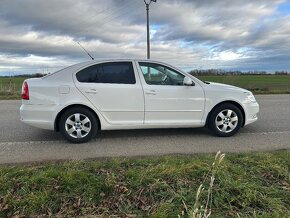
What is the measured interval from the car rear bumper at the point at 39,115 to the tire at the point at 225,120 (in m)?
2.99

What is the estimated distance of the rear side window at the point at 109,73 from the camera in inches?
217

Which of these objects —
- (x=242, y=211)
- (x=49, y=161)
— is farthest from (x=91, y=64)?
(x=242, y=211)

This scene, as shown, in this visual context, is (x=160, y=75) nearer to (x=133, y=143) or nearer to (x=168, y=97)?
(x=168, y=97)

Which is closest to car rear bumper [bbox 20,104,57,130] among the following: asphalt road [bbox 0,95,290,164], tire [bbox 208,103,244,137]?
asphalt road [bbox 0,95,290,164]

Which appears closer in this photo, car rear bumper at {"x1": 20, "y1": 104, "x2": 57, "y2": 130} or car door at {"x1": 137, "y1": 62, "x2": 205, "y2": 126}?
car rear bumper at {"x1": 20, "y1": 104, "x2": 57, "y2": 130}

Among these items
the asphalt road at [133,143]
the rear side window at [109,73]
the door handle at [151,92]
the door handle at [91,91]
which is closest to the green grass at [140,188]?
the asphalt road at [133,143]

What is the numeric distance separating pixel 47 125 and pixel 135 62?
6.48 feet

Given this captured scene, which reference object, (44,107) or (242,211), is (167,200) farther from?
(44,107)

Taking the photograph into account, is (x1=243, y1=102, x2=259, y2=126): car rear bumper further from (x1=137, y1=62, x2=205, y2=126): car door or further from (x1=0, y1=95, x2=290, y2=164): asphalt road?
(x1=137, y1=62, x2=205, y2=126): car door

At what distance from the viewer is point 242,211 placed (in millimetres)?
2953

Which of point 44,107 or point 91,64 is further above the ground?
point 91,64

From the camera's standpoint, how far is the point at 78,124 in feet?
17.8

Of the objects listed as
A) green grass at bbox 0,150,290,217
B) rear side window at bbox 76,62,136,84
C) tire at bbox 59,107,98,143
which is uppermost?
rear side window at bbox 76,62,136,84

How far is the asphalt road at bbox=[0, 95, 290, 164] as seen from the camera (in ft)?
16.0
